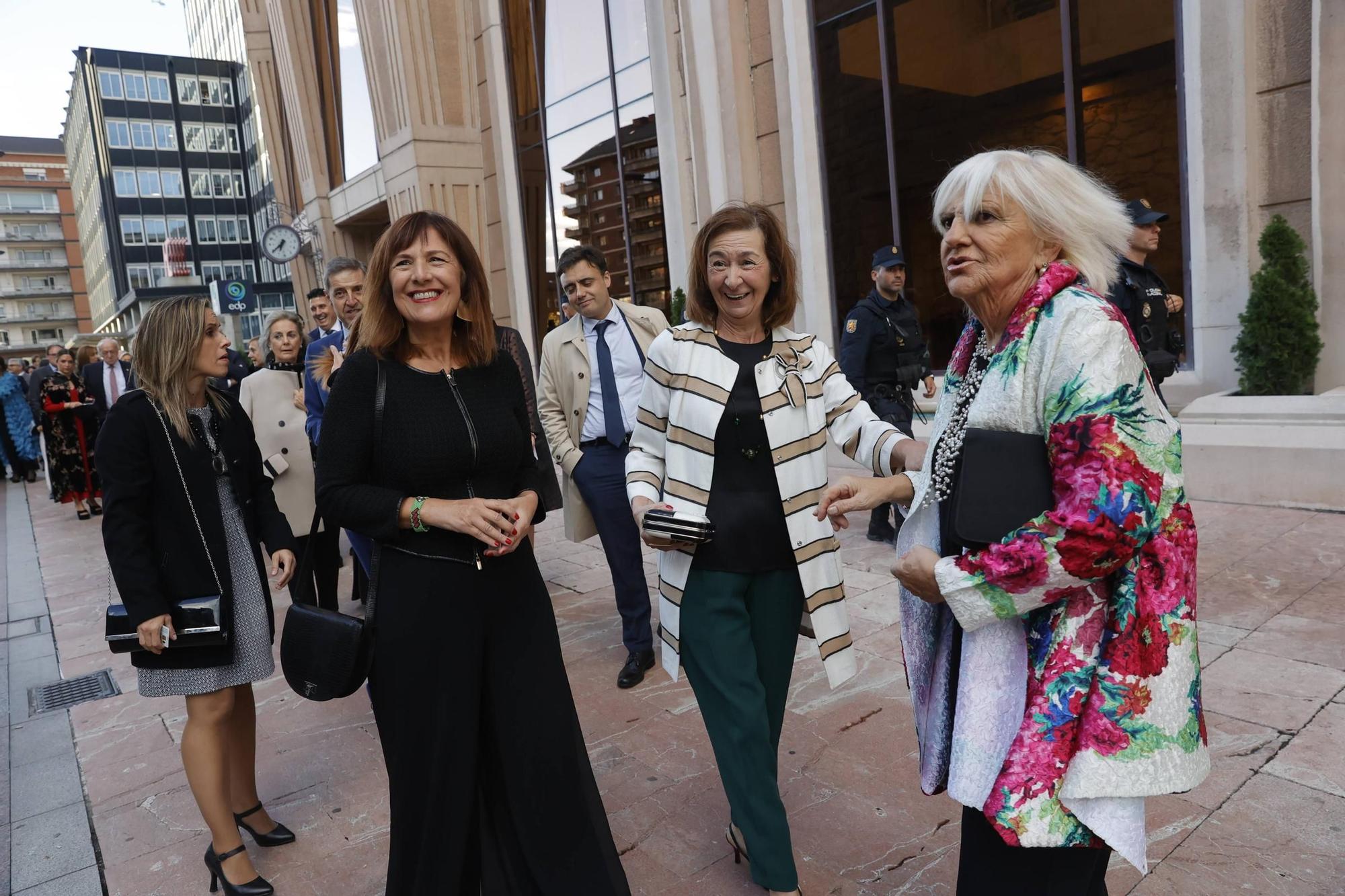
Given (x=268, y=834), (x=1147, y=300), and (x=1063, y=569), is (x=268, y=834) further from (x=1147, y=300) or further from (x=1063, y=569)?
(x=1147, y=300)

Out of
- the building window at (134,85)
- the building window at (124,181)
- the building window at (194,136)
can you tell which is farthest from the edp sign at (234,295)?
the building window at (134,85)

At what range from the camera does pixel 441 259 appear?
235 cm

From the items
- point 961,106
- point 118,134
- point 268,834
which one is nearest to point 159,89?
point 118,134

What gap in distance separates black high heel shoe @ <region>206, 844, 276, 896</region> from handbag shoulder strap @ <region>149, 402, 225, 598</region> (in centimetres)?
85

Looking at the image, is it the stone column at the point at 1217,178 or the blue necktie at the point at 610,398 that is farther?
the stone column at the point at 1217,178

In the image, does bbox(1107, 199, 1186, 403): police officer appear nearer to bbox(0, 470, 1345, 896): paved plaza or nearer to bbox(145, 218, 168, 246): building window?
bbox(0, 470, 1345, 896): paved plaza

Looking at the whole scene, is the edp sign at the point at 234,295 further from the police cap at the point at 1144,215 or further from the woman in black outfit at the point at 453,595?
the woman in black outfit at the point at 453,595

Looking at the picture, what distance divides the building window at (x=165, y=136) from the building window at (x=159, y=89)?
191cm

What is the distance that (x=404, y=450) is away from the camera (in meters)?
2.26

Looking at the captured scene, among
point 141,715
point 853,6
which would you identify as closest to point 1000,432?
point 141,715

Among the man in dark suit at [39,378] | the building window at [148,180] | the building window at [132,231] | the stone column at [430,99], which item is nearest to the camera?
the man in dark suit at [39,378]

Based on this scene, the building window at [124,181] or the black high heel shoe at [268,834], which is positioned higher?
the building window at [124,181]

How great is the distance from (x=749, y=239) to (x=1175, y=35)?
6738 mm

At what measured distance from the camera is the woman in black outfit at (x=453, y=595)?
2.26 m
